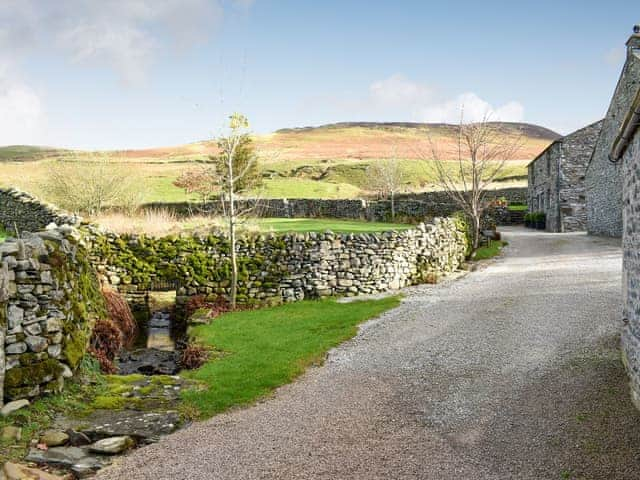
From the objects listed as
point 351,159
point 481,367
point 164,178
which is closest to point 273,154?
point 481,367

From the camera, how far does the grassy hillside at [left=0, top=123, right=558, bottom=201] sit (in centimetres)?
3800

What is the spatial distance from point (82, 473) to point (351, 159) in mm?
69856

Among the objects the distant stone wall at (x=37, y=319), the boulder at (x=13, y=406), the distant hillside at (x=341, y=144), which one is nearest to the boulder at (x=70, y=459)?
the boulder at (x=13, y=406)

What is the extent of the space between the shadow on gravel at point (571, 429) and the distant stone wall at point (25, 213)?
1643 centimetres

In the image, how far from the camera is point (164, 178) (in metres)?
52.6

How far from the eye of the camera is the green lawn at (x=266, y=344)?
9.48 m

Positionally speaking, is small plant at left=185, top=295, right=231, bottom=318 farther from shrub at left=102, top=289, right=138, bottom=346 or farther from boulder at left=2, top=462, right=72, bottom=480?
boulder at left=2, top=462, right=72, bottom=480

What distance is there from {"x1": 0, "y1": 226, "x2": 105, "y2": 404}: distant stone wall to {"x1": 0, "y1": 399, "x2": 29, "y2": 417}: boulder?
0.14m

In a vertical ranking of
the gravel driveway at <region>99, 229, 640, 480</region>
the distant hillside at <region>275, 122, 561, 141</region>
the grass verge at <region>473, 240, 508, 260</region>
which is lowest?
the gravel driveway at <region>99, 229, 640, 480</region>

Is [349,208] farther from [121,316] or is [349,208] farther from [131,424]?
[131,424]

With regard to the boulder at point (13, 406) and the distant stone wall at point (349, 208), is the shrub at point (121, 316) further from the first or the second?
the distant stone wall at point (349, 208)

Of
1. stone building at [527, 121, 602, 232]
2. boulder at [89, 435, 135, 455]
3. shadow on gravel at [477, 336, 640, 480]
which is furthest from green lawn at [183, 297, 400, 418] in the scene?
stone building at [527, 121, 602, 232]

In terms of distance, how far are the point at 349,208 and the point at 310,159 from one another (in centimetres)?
3914

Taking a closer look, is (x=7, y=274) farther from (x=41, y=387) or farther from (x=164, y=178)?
(x=164, y=178)
